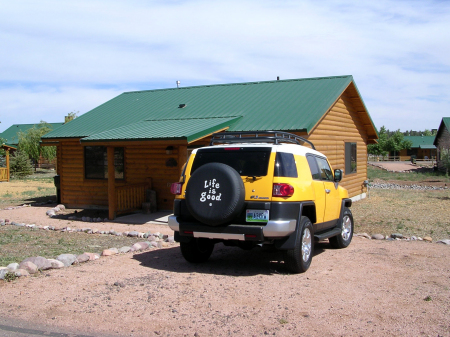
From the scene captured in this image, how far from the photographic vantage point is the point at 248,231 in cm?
654

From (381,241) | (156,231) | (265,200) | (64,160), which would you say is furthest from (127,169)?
(265,200)

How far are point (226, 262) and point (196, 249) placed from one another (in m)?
0.66

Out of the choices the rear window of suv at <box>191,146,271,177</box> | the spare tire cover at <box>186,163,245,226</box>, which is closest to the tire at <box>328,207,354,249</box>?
the rear window of suv at <box>191,146,271,177</box>

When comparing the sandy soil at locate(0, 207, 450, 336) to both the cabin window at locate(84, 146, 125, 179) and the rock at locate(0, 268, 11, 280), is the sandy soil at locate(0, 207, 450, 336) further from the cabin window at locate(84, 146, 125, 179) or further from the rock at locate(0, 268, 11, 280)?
the cabin window at locate(84, 146, 125, 179)

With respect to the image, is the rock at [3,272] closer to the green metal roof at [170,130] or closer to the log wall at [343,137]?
the green metal roof at [170,130]

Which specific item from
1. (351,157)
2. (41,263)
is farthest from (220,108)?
(41,263)

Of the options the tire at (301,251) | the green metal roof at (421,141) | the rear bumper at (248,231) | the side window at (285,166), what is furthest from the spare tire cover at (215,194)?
the green metal roof at (421,141)

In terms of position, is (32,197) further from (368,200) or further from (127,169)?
(368,200)

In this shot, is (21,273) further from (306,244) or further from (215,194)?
(306,244)

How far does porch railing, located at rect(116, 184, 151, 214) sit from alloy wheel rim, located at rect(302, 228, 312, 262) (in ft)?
26.7

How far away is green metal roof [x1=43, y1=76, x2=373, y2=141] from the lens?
14094mm

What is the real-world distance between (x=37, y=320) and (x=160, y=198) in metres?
10.4

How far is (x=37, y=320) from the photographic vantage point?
5.06 metres

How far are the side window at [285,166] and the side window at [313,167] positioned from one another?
0.79m
